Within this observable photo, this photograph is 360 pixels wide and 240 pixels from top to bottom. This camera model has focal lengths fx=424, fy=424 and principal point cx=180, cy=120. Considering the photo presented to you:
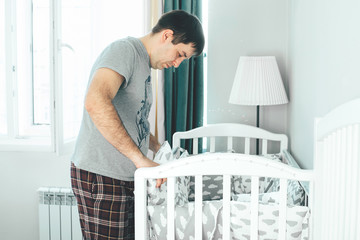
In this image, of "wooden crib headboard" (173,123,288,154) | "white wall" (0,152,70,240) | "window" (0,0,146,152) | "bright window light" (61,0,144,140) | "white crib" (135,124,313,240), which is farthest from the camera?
"white wall" (0,152,70,240)

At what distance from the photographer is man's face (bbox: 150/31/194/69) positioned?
5.31ft

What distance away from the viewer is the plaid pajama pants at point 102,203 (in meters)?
1.62

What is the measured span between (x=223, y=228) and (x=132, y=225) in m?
0.52

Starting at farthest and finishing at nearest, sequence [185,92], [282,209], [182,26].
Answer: [185,92], [182,26], [282,209]

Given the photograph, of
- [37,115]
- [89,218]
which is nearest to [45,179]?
[37,115]

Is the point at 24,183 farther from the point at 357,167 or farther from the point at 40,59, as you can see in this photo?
the point at 357,167

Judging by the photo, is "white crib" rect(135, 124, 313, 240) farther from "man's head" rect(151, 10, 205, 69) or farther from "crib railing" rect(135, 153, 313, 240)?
"man's head" rect(151, 10, 205, 69)

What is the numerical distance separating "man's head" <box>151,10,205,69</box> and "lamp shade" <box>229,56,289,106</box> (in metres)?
0.86

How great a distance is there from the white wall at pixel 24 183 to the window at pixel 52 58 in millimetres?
112

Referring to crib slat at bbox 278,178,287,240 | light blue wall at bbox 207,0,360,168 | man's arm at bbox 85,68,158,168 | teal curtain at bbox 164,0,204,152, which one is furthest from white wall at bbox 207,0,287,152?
crib slat at bbox 278,178,287,240

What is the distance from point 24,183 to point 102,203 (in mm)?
1425

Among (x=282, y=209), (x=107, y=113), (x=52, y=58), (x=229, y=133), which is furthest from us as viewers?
(x=229, y=133)

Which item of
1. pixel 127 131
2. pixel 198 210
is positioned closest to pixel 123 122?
pixel 127 131

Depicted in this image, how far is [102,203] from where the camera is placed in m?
1.62
